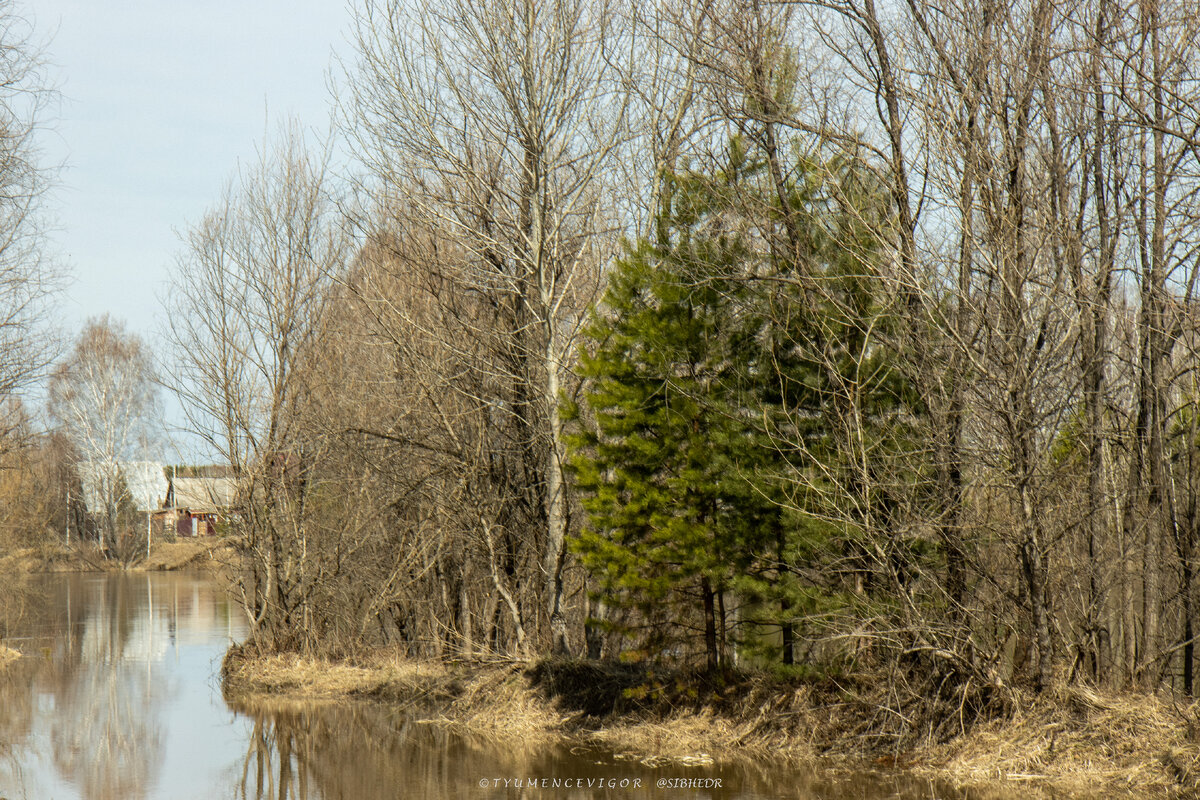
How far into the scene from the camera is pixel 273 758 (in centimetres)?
1256

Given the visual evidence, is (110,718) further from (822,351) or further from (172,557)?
(172,557)

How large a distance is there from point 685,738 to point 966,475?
14.5 feet

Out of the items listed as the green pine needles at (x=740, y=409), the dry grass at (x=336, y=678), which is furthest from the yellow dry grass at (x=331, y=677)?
the green pine needles at (x=740, y=409)

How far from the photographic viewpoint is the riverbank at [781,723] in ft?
29.8

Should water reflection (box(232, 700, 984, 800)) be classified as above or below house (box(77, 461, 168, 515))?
below

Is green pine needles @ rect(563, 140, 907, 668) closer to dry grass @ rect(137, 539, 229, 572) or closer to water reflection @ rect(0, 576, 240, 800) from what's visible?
water reflection @ rect(0, 576, 240, 800)

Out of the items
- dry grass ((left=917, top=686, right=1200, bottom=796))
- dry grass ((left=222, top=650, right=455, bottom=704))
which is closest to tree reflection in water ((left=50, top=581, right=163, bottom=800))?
dry grass ((left=222, top=650, right=455, bottom=704))

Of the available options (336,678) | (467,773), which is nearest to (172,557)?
(336,678)

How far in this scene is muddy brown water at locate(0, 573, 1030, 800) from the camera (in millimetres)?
10148

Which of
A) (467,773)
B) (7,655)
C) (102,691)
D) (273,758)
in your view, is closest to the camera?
(467,773)

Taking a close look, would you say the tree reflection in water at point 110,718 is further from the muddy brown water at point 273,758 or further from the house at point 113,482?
the house at point 113,482

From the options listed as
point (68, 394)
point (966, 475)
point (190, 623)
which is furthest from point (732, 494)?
point (68, 394)

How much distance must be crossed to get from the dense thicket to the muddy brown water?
74.2 inches

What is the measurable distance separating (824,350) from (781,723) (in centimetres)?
426
